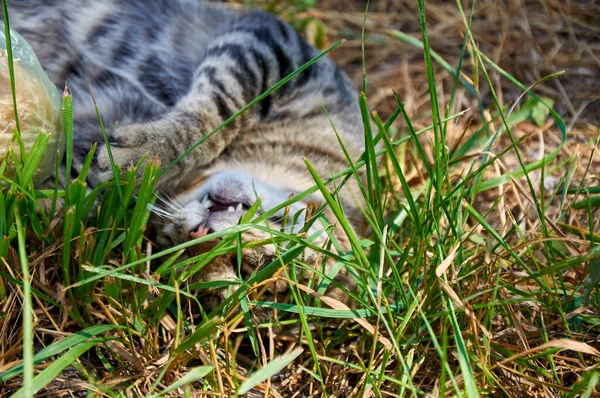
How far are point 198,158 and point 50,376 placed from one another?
88cm

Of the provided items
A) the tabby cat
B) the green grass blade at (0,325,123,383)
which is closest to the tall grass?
the green grass blade at (0,325,123,383)

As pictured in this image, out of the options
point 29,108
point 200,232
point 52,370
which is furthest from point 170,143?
point 52,370

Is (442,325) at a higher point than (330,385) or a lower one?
higher

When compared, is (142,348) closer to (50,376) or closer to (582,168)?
(50,376)

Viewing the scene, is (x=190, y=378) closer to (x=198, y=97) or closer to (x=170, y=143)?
(x=170, y=143)

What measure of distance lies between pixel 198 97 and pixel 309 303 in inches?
32.3

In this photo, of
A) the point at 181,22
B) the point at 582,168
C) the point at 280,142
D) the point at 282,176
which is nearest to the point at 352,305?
the point at 282,176

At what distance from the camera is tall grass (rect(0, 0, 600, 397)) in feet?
4.92

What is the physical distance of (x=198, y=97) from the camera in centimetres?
212

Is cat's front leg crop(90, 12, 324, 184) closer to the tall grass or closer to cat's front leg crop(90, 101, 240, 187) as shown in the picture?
cat's front leg crop(90, 101, 240, 187)

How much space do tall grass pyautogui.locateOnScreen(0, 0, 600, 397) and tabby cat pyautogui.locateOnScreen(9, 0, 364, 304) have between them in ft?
0.87

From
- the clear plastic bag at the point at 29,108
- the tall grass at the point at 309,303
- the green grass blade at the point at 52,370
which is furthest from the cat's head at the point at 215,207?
the green grass blade at the point at 52,370

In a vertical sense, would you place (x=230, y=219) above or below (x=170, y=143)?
below

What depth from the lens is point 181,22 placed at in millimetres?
2523
